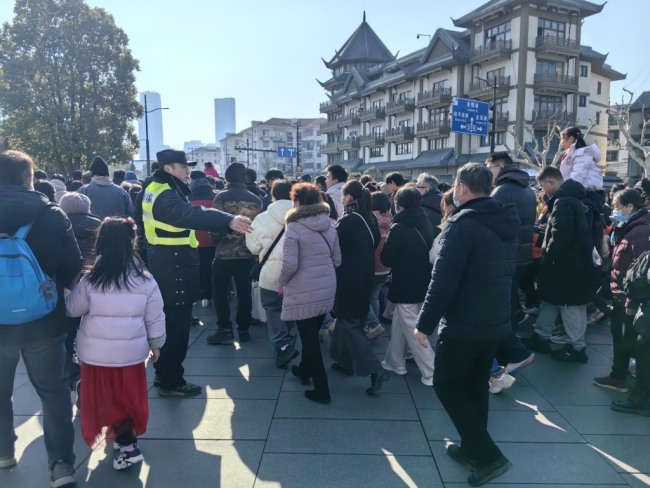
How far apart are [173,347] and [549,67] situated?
36973 millimetres

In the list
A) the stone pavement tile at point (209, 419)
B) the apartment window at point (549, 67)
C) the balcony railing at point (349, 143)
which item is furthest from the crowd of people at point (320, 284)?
the balcony railing at point (349, 143)

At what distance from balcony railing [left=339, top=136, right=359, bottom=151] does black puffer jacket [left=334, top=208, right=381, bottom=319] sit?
48.7 meters

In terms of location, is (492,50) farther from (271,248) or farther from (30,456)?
(30,456)

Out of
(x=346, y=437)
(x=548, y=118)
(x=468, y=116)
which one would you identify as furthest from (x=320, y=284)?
(x=548, y=118)

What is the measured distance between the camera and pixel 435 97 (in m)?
38.4

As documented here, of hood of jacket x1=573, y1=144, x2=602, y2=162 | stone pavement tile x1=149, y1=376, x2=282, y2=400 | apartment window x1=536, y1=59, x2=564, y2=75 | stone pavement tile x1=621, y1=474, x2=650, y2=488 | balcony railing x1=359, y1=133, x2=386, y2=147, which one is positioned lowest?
stone pavement tile x1=149, y1=376, x2=282, y2=400

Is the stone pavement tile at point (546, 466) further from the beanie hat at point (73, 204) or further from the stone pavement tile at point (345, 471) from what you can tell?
the beanie hat at point (73, 204)

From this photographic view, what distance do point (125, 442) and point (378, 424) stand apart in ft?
6.28

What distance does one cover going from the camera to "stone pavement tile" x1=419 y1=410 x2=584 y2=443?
12.1ft

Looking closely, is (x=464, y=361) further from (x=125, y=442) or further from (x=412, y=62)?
(x=412, y=62)

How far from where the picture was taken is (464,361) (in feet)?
10.1

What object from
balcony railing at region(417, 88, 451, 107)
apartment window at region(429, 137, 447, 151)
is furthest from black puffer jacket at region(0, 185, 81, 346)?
apartment window at region(429, 137, 447, 151)

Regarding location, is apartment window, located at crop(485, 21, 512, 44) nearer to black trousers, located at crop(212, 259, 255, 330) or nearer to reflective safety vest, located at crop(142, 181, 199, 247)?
black trousers, located at crop(212, 259, 255, 330)

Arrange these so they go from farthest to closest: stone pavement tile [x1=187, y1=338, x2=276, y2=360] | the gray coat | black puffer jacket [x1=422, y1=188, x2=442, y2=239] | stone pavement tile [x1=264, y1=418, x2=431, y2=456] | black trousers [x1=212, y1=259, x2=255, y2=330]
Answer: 1. black puffer jacket [x1=422, y1=188, x2=442, y2=239]
2. black trousers [x1=212, y1=259, x2=255, y2=330]
3. stone pavement tile [x1=187, y1=338, x2=276, y2=360]
4. the gray coat
5. stone pavement tile [x1=264, y1=418, x2=431, y2=456]
